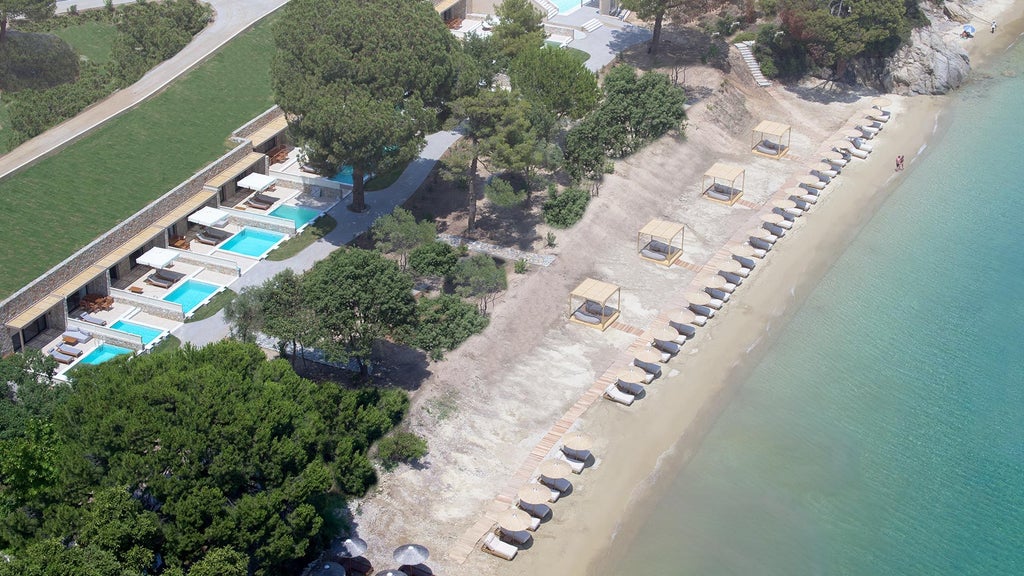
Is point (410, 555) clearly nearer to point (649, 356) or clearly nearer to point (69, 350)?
point (649, 356)

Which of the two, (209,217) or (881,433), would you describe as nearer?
(881,433)

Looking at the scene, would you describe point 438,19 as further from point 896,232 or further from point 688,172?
point 896,232

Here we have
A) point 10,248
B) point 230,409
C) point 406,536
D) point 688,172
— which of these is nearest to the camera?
point 230,409

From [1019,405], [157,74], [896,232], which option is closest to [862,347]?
[1019,405]

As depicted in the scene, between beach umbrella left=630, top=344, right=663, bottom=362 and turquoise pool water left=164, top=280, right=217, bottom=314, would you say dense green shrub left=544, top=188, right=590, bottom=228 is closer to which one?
beach umbrella left=630, top=344, right=663, bottom=362

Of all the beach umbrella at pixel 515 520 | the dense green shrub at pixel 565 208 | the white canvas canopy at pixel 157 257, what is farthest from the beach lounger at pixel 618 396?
the white canvas canopy at pixel 157 257

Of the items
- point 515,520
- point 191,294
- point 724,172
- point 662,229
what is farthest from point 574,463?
point 724,172

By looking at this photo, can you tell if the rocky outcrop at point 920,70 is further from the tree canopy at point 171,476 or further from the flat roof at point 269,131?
the tree canopy at point 171,476
